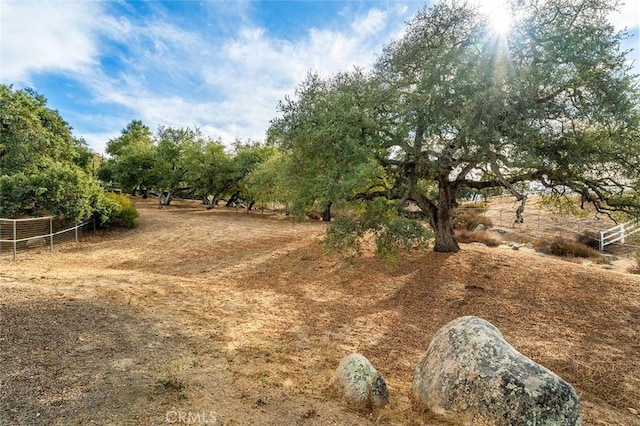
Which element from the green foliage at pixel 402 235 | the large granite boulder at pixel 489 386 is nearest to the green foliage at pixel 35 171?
the green foliage at pixel 402 235

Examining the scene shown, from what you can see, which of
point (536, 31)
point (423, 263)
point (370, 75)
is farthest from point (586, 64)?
point (423, 263)

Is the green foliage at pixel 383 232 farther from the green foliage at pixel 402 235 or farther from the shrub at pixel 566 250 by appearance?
the shrub at pixel 566 250

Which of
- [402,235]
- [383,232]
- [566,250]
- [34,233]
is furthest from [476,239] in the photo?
[34,233]

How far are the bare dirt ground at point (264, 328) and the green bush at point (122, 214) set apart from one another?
463 cm

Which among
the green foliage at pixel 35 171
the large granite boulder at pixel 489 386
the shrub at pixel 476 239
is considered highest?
the green foliage at pixel 35 171

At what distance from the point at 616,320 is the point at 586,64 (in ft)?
18.4

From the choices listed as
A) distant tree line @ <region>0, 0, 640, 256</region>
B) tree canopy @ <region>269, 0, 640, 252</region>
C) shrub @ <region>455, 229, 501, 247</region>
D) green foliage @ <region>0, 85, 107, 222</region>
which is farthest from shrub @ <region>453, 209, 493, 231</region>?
green foliage @ <region>0, 85, 107, 222</region>

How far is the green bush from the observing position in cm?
1789

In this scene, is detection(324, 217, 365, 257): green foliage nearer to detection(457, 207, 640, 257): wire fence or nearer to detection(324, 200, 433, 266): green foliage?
detection(324, 200, 433, 266): green foliage

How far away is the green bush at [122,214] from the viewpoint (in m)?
17.9

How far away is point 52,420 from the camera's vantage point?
3.22 metres

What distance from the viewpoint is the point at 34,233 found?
1348 centimetres

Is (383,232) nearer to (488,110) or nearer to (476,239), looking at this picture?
(488,110)

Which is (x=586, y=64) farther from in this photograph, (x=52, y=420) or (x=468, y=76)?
(x=52, y=420)
